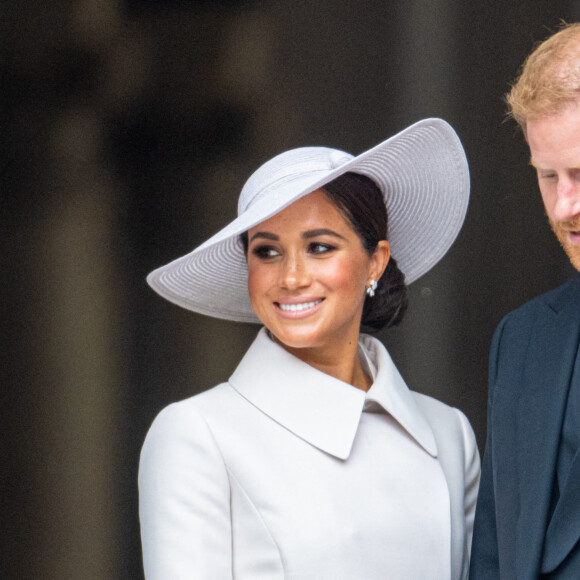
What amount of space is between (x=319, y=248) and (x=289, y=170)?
0.66 ft

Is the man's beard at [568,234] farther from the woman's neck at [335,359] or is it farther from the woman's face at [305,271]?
the woman's neck at [335,359]

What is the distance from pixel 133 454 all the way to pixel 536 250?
5.15 ft

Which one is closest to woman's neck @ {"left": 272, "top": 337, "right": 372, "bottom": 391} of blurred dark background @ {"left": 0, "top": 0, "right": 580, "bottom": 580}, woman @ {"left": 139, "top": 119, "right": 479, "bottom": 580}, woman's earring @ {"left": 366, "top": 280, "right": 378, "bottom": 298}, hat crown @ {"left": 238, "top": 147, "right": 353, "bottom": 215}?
woman @ {"left": 139, "top": 119, "right": 479, "bottom": 580}

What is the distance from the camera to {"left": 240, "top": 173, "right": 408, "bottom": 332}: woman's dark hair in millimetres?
2607

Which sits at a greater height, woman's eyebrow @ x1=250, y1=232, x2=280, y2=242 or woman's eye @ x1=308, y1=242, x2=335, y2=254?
woman's eyebrow @ x1=250, y1=232, x2=280, y2=242

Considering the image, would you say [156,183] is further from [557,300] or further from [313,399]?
[557,300]

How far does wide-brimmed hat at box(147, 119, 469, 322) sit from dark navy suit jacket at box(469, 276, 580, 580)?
45cm

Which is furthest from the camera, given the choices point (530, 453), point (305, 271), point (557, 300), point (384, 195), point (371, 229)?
point (384, 195)

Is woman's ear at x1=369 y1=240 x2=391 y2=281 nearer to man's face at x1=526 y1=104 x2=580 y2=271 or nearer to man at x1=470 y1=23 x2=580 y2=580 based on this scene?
man at x1=470 y1=23 x2=580 y2=580

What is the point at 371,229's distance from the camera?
8.75ft

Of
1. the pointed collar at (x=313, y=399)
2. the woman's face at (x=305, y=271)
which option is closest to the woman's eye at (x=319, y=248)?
the woman's face at (x=305, y=271)

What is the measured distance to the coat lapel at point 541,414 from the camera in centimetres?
222

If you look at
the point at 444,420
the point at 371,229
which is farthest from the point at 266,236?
the point at 444,420

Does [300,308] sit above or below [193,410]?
above
